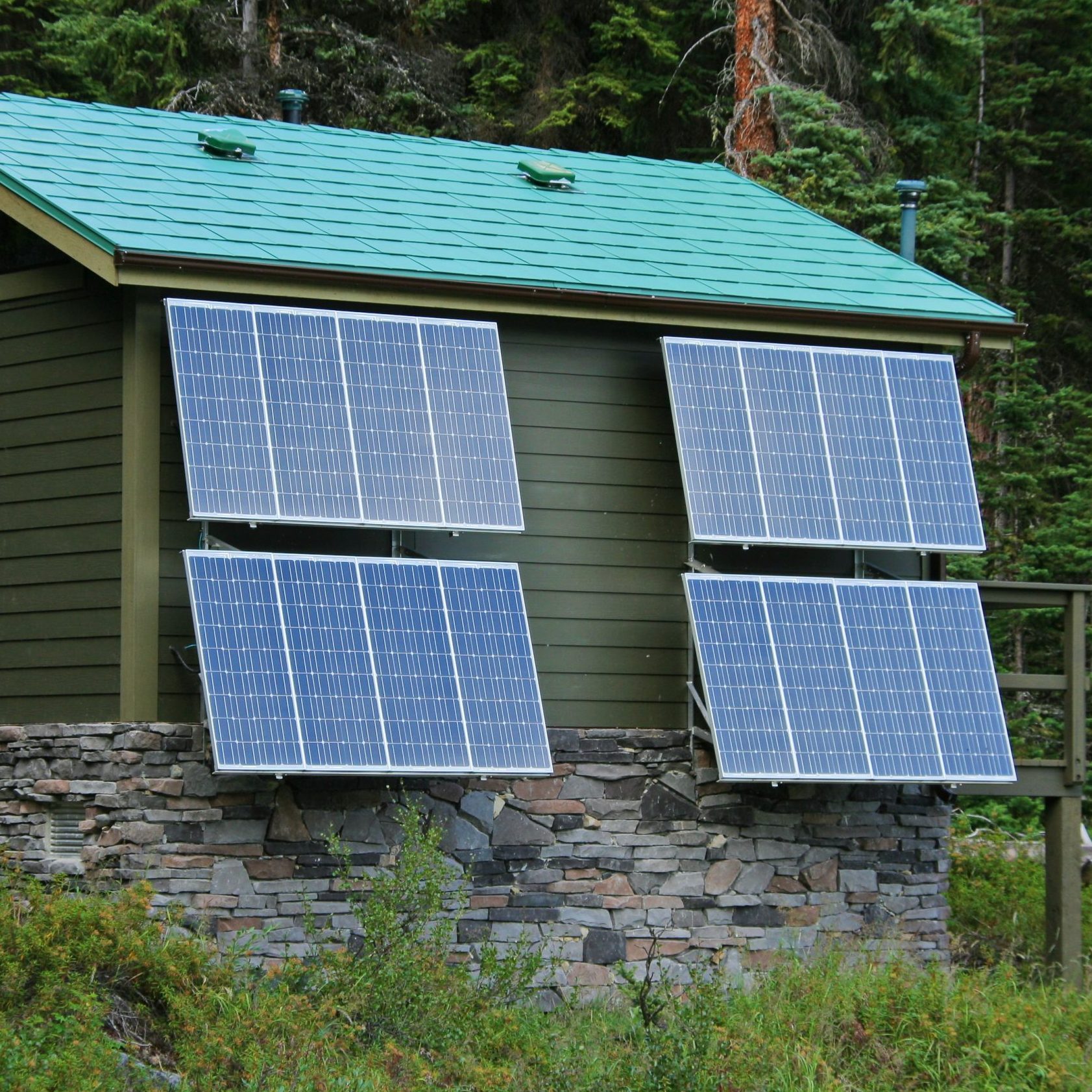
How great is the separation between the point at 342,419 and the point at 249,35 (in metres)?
13.8

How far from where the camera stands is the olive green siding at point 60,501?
10.3 metres

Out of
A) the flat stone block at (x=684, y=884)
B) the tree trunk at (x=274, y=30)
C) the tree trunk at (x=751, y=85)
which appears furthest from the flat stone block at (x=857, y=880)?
the tree trunk at (x=274, y=30)

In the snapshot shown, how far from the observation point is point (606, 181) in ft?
44.9

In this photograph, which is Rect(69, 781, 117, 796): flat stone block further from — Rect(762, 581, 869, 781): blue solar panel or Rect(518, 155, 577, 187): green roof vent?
Rect(518, 155, 577, 187): green roof vent

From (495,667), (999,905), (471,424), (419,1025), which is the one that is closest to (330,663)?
(495,667)

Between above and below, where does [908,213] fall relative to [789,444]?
above

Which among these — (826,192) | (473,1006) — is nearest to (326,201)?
(473,1006)

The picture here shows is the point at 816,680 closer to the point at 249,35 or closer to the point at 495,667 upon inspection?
the point at 495,667

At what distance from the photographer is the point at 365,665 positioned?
989 centimetres

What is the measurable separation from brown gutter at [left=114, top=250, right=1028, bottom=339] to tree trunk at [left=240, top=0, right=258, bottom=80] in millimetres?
12485

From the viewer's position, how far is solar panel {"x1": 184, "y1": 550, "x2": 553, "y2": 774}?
9508 mm

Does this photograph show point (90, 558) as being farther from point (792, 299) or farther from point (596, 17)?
point (596, 17)

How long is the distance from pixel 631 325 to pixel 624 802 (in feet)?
10.3

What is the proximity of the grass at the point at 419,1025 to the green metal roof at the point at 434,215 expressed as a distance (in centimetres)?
371
